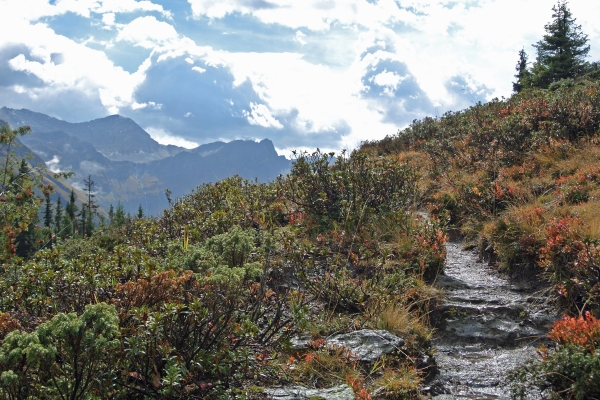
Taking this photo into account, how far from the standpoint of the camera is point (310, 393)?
4.07 metres

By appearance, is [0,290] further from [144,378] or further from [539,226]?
[539,226]

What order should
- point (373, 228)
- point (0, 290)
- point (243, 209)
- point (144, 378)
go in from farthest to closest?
point (243, 209) → point (373, 228) → point (0, 290) → point (144, 378)

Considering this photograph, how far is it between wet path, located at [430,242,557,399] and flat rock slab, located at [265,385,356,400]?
1123 mm

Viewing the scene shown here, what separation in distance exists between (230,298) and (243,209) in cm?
532

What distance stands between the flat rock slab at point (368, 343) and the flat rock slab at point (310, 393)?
65 cm

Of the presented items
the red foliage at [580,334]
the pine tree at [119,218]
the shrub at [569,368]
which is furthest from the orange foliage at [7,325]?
the pine tree at [119,218]

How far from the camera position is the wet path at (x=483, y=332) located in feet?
15.5

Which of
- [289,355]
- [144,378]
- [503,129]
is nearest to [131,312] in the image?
[144,378]

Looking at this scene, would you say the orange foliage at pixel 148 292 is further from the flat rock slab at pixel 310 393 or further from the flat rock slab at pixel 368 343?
the flat rock slab at pixel 368 343

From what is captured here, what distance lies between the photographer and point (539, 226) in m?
6.81

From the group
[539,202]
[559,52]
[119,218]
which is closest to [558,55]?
[559,52]

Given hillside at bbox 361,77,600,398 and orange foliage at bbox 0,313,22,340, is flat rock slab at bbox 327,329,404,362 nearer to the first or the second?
hillside at bbox 361,77,600,398

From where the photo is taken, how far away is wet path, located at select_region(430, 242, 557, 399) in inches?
186

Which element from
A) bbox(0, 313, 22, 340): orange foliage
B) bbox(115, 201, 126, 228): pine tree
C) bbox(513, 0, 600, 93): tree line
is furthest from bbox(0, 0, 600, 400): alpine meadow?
bbox(513, 0, 600, 93): tree line
